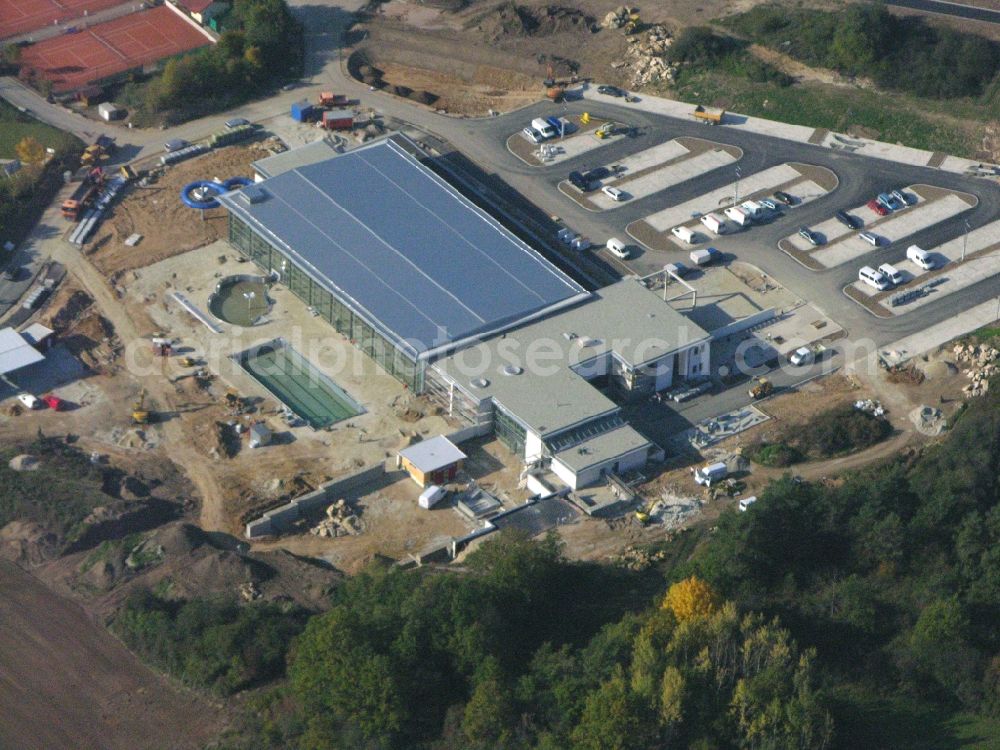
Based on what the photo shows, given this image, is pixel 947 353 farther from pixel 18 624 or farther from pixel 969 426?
pixel 18 624

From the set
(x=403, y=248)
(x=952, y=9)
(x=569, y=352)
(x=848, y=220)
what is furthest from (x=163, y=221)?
(x=952, y=9)

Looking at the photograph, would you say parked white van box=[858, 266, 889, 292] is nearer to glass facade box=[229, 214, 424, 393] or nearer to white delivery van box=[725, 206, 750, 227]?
white delivery van box=[725, 206, 750, 227]

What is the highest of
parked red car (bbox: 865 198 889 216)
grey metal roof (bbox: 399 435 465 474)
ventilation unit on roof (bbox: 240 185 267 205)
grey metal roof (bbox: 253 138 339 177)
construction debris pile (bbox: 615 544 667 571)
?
parked red car (bbox: 865 198 889 216)

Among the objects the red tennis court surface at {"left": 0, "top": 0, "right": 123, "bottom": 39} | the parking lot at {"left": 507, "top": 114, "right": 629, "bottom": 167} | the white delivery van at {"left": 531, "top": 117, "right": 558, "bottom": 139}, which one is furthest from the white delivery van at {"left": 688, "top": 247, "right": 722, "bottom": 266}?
the red tennis court surface at {"left": 0, "top": 0, "right": 123, "bottom": 39}

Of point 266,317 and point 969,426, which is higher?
point 969,426

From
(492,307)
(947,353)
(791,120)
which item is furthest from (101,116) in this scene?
(947,353)

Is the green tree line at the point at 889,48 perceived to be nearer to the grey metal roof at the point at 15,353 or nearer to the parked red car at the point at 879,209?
the parked red car at the point at 879,209

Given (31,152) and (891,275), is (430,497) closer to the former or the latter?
(891,275)
